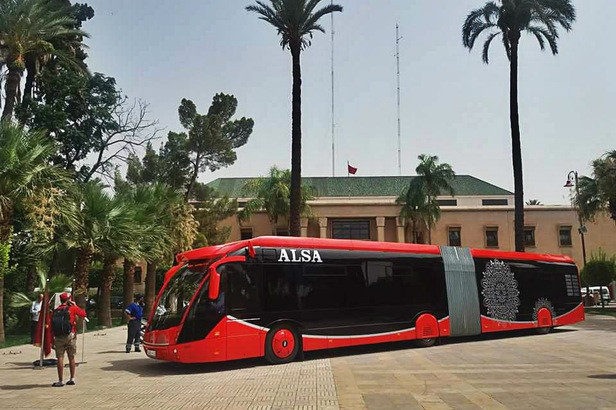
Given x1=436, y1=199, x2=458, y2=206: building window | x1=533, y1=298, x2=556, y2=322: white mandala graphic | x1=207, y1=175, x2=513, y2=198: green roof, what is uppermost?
x1=207, y1=175, x2=513, y2=198: green roof

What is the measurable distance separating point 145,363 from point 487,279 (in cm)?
1164

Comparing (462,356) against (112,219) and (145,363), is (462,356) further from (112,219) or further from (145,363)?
(112,219)

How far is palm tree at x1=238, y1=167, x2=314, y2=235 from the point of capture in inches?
1949

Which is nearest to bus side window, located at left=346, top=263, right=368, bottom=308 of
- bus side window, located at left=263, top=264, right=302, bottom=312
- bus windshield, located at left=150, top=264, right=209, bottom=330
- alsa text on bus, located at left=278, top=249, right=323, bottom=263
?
alsa text on bus, located at left=278, top=249, right=323, bottom=263

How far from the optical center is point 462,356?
1459 centimetres

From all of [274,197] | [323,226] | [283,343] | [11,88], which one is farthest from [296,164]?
[323,226]

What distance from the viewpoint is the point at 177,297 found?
13.0m

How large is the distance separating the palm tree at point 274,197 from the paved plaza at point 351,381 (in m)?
33.2

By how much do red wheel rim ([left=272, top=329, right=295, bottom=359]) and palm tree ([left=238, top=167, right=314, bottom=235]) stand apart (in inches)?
1388

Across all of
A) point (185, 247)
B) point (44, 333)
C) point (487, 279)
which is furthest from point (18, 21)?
point (487, 279)

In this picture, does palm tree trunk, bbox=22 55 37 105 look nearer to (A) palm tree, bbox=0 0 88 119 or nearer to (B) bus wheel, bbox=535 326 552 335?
(A) palm tree, bbox=0 0 88 119

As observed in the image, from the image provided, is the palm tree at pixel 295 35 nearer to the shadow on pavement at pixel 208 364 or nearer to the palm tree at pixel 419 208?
the shadow on pavement at pixel 208 364

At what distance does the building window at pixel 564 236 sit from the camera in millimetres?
56656

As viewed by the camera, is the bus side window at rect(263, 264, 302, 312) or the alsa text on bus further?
the alsa text on bus
